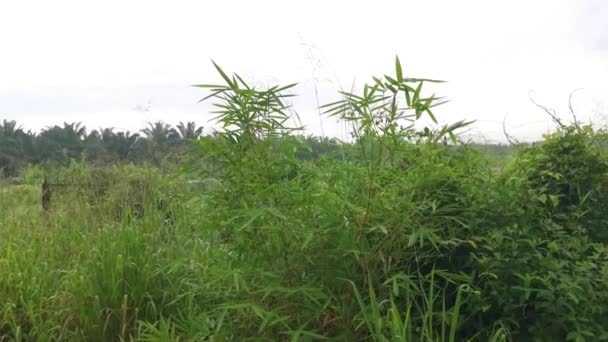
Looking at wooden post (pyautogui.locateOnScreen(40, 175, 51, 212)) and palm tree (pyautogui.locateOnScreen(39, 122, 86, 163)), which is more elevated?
palm tree (pyautogui.locateOnScreen(39, 122, 86, 163))

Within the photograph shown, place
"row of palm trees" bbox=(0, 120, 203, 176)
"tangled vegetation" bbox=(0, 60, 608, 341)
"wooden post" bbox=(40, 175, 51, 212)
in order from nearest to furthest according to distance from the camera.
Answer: "tangled vegetation" bbox=(0, 60, 608, 341), "wooden post" bbox=(40, 175, 51, 212), "row of palm trees" bbox=(0, 120, 203, 176)

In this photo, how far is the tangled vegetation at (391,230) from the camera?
2.63 metres

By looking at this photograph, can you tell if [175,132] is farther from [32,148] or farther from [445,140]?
[445,140]

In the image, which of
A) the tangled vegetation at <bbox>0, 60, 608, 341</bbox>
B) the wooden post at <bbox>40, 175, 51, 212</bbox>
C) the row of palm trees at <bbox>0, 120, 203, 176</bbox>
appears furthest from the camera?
the row of palm trees at <bbox>0, 120, 203, 176</bbox>

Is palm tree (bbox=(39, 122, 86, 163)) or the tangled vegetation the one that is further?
palm tree (bbox=(39, 122, 86, 163))

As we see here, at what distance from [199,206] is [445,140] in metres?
1.14

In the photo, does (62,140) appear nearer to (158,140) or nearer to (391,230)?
(158,140)

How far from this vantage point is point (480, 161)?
120 inches

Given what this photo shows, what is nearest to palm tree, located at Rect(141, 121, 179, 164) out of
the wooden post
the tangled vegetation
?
the wooden post

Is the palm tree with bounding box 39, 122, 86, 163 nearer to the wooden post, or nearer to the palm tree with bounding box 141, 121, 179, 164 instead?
the palm tree with bounding box 141, 121, 179, 164

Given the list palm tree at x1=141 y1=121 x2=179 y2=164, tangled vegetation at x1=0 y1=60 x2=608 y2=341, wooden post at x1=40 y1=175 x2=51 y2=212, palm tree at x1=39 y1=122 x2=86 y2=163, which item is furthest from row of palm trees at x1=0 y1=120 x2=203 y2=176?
tangled vegetation at x1=0 y1=60 x2=608 y2=341

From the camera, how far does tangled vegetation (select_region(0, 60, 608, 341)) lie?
8.63 ft

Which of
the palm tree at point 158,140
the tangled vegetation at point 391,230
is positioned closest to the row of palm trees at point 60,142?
the palm tree at point 158,140

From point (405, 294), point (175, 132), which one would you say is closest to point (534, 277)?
point (405, 294)
